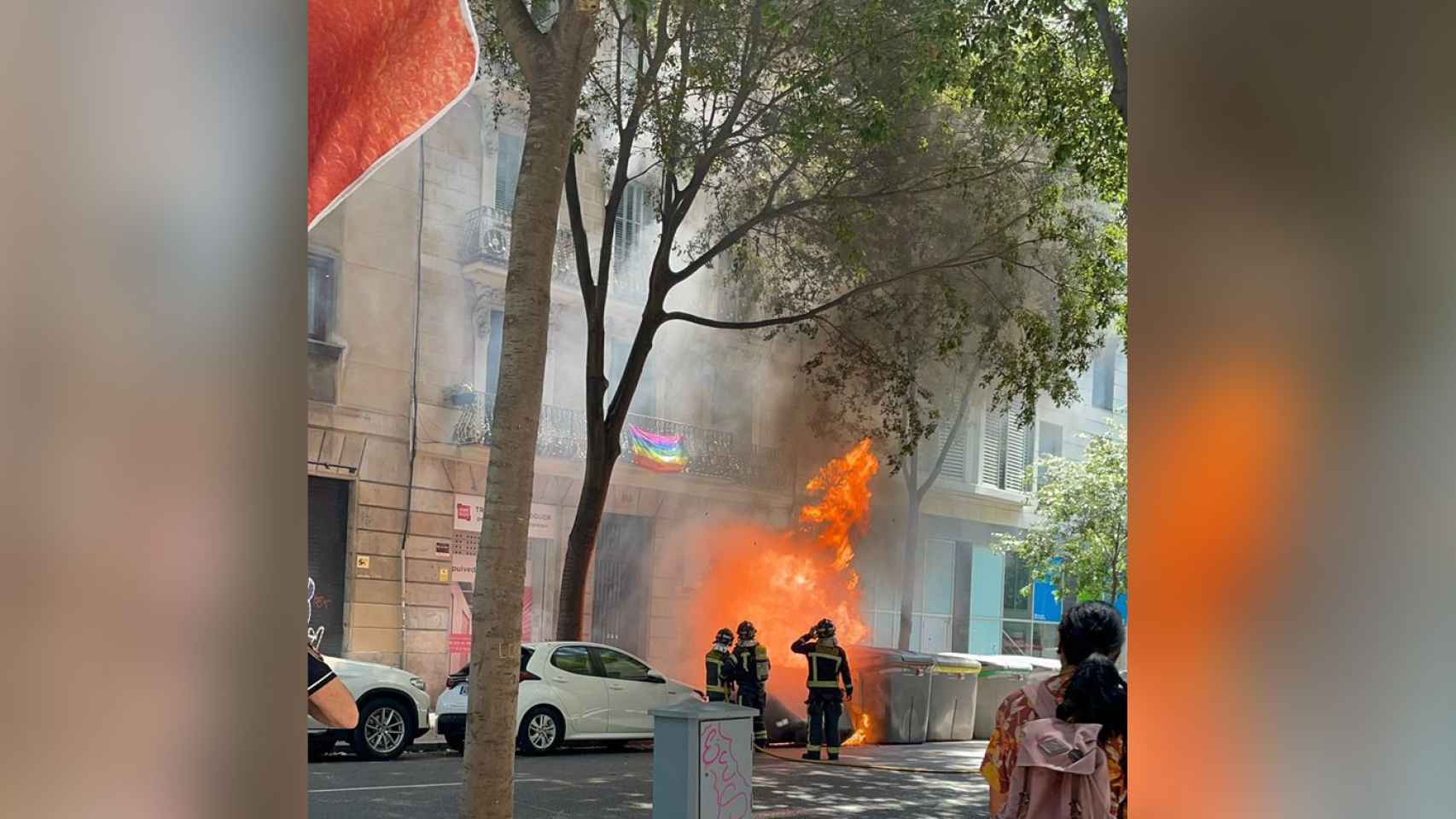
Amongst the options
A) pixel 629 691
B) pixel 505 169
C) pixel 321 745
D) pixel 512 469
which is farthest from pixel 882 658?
pixel 512 469

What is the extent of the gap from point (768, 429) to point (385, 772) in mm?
9816

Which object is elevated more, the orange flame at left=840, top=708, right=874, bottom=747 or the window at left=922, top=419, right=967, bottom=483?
the window at left=922, top=419, right=967, bottom=483

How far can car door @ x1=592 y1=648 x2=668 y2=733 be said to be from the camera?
14328mm

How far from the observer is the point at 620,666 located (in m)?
14.5

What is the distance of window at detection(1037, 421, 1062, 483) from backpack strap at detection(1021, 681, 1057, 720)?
1949 centimetres

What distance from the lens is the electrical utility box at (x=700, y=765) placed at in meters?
7.68

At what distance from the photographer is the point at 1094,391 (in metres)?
24.1

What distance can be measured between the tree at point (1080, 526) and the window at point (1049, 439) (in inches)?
16.5

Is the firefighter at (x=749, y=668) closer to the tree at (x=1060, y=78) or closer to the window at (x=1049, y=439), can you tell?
the tree at (x=1060, y=78)

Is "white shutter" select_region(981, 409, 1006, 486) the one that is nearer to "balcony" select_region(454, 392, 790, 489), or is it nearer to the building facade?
the building facade

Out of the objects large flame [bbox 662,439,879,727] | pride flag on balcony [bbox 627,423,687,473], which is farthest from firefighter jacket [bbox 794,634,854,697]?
pride flag on balcony [bbox 627,423,687,473]

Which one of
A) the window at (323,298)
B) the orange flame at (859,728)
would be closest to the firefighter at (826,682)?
the orange flame at (859,728)

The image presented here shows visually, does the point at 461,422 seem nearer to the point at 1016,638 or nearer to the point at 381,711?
the point at 381,711
